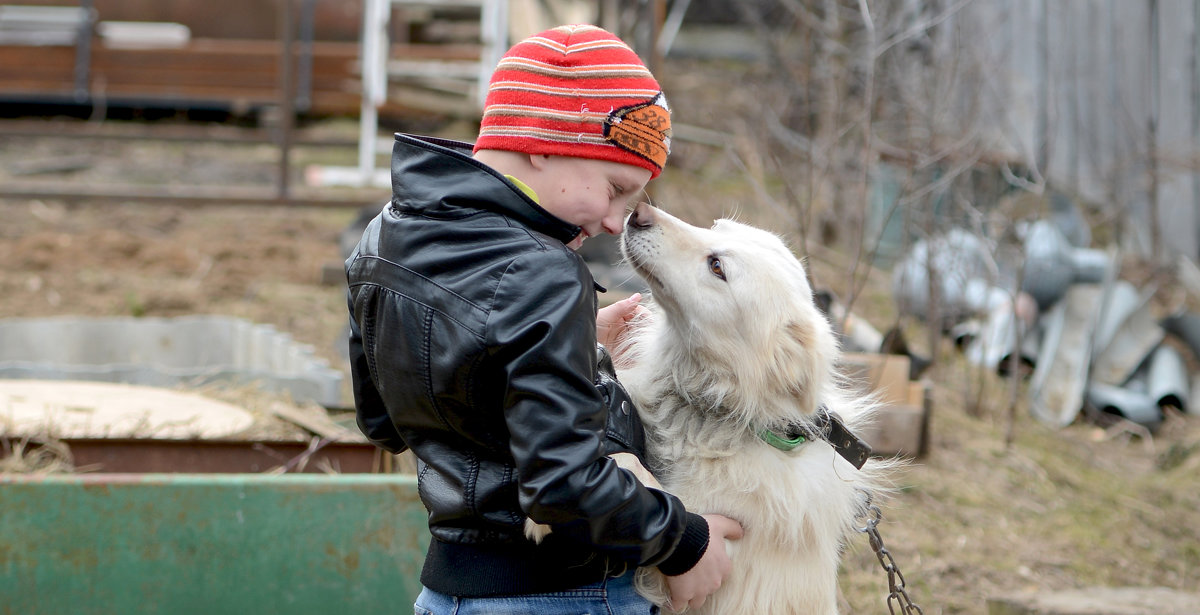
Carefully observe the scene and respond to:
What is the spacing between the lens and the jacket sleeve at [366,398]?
6.03 ft

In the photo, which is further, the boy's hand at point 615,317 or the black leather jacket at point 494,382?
the boy's hand at point 615,317

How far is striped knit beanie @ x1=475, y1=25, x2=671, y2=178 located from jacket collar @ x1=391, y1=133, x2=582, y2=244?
8cm

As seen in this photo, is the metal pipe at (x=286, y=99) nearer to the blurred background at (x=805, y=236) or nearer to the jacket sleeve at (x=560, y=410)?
the blurred background at (x=805, y=236)

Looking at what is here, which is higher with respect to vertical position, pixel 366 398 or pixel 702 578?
pixel 366 398

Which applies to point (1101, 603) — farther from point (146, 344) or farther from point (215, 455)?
point (146, 344)

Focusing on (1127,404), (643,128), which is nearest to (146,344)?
(643,128)

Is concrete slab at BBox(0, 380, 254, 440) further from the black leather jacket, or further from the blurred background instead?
the black leather jacket

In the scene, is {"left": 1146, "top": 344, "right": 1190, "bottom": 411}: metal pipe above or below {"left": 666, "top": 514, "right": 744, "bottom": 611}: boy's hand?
below

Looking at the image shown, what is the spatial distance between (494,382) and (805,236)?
2.68 metres

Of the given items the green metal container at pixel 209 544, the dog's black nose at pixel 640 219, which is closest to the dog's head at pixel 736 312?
the dog's black nose at pixel 640 219

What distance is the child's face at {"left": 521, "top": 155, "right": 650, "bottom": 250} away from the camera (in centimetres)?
163

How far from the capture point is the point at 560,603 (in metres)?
1.72

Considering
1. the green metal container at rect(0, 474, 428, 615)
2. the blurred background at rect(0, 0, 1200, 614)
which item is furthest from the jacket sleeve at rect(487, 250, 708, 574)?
the green metal container at rect(0, 474, 428, 615)

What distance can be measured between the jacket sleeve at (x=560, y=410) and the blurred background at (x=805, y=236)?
2.86 ft
